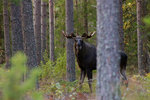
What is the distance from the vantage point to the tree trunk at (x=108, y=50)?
4969 millimetres

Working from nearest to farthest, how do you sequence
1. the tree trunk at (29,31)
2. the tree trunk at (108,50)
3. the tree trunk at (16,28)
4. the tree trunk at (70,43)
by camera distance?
the tree trunk at (108,50)
the tree trunk at (29,31)
the tree trunk at (16,28)
the tree trunk at (70,43)

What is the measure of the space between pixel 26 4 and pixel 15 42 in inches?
148

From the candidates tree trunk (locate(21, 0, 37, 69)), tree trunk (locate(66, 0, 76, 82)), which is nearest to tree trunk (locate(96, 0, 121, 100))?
tree trunk (locate(21, 0, 37, 69))

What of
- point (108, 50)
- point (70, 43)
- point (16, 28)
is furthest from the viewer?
point (70, 43)

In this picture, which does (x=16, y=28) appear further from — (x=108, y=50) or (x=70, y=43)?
(x=108, y=50)

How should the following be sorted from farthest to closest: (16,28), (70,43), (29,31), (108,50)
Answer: (70,43)
(16,28)
(29,31)
(108,50)

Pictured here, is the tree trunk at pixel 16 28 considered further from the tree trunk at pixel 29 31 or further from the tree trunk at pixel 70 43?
the tree trunk at pixel 29 31

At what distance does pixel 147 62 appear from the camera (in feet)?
62.2

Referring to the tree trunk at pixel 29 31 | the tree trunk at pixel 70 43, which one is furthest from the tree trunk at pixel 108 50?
the tree trunk at pixel 70 43

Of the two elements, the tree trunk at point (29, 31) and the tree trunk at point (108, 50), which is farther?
the tree trunk at point (29, 31)

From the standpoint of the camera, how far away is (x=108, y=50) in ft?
16.3

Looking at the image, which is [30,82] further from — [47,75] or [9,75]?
[47,75]

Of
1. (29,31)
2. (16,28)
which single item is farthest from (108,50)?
(16,28)

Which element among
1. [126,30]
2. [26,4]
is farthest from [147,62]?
[26,4]
